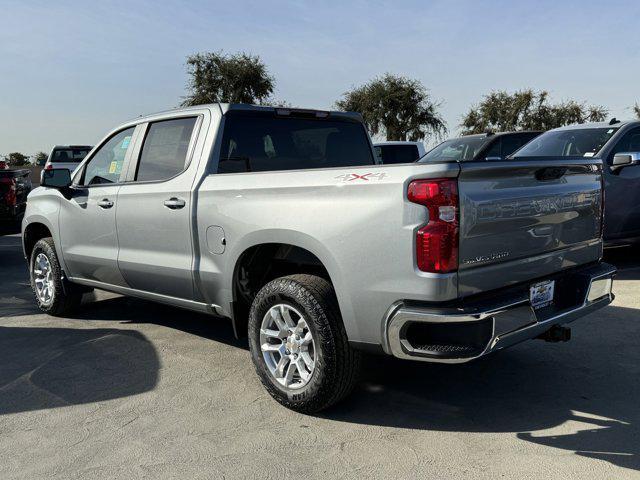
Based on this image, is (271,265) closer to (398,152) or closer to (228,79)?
(398,152)

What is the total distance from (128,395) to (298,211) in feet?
5.55

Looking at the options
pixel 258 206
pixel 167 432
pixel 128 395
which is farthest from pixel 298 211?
pixel 128 395

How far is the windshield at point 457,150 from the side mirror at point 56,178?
238 inches

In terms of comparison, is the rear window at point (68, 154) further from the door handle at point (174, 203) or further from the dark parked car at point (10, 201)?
the door handle at point (174, 203)

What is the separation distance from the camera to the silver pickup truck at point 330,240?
301cm

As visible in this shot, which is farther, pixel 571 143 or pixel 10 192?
pixel 10 192

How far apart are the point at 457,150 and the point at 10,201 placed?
702 centimetres

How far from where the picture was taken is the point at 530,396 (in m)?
3.81

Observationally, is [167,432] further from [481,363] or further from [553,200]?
[553,200]

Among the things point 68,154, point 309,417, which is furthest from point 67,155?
point 309,417

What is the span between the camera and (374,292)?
3156mm

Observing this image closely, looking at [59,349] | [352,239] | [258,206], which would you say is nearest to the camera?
[352,239]

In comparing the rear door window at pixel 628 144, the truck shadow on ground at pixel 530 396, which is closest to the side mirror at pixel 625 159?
the rear door window at pixel 628 144

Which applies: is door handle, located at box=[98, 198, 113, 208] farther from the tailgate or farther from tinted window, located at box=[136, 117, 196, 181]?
the tailgate
